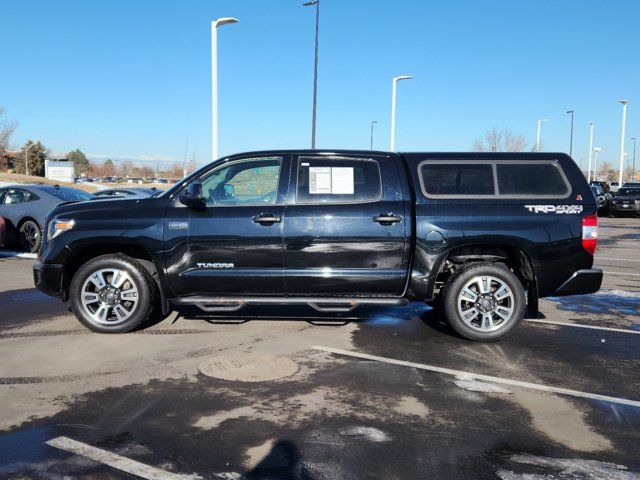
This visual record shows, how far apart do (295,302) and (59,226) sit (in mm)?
2629

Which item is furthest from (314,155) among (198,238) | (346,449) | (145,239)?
(346,449)

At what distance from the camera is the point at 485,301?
6.00 metres

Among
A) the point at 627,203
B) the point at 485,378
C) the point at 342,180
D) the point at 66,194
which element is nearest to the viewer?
the point at 485,378

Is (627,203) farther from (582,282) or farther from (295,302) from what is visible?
(295,302)

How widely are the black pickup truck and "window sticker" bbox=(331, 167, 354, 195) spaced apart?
0.01m

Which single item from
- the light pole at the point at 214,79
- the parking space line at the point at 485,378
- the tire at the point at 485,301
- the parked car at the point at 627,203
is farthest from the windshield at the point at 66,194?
the parked car at the point at 627,203

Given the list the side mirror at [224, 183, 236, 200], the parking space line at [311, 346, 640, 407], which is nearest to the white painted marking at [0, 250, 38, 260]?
the side mirror at [224, 183, 236, 200]

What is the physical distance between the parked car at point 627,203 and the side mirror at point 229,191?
29.3 m

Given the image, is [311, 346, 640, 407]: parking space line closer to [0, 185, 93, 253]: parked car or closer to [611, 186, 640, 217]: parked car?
[0, 185, 93, 253]: parked car

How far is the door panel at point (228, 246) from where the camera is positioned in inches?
229

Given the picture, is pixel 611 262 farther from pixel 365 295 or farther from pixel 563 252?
pixel 365 295

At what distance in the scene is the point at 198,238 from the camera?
19.2 ft

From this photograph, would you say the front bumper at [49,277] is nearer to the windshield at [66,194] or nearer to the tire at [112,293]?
the tire at [112,293]

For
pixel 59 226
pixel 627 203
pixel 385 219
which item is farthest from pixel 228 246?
pixel 627 203
